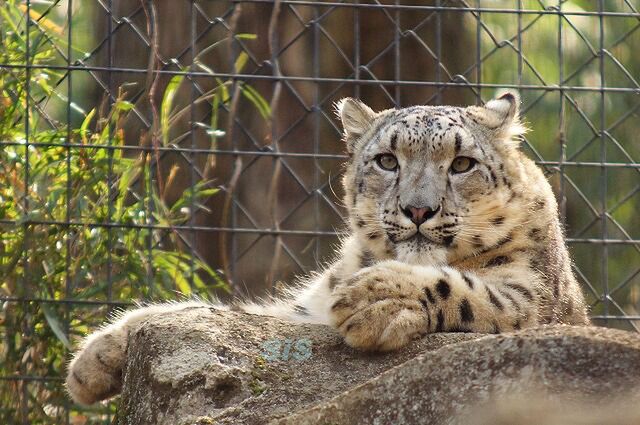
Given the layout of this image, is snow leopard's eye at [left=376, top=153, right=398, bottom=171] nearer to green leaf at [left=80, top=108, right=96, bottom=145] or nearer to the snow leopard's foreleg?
the snow leopard's foreleg

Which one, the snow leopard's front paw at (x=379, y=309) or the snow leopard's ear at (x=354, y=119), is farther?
the snow leopard's ear at (x=354, y=119)

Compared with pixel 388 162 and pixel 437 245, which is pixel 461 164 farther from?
pixel 437 245

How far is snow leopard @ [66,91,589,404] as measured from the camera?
3.40 metres

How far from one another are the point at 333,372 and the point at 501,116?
1.61 m

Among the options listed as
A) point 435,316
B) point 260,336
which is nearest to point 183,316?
point 260,336

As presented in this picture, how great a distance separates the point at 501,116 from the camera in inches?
175

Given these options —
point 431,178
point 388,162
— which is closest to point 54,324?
point 388,162

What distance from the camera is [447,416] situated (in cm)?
252

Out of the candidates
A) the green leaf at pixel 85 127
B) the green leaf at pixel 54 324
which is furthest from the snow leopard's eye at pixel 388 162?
the green leaf at pixel 54 324

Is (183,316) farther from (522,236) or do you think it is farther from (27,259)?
(27,259)

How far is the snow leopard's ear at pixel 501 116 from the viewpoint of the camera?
4379 millimetres

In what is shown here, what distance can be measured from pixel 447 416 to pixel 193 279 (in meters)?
2.99
